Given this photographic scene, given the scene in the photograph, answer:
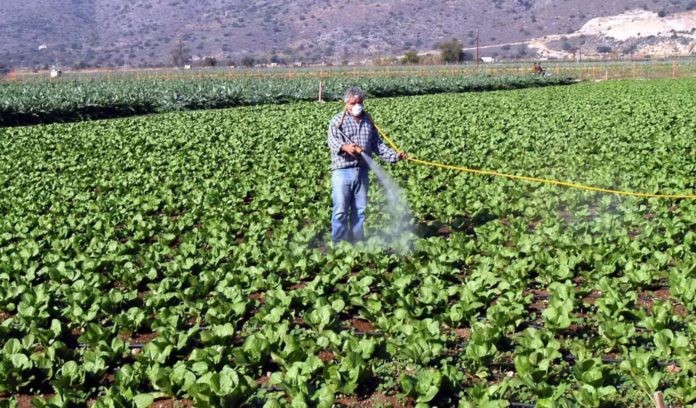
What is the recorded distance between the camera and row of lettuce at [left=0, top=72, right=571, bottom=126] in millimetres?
→ 31453

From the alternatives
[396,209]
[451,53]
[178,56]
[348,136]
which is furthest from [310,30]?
[348,136]

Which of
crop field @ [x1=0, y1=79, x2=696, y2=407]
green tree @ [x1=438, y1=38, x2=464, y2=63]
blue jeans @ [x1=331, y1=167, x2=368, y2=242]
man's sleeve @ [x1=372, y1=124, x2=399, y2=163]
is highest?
green tree @ [x1=438, y1=38, x2=464, y2=63]

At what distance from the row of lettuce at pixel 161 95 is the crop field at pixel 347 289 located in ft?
58.2

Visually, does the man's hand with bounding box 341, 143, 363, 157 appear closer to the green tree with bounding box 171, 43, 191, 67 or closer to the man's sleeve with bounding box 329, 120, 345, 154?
the man's sleeve with bounding box 329, 120, 345, 154

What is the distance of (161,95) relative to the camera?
37562mm

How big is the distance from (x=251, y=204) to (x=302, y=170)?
10.1ft

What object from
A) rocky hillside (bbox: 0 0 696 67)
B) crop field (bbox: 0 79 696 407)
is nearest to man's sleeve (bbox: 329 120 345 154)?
crop field (bbox: 0 79 696 407)

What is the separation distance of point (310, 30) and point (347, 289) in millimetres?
166543

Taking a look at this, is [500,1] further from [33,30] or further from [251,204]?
[251,204]

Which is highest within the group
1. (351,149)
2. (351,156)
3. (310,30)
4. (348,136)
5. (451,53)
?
(310,30)

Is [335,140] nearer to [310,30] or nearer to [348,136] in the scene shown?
[348,136]

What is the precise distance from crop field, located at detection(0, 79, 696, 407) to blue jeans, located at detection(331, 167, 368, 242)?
1.30 feet

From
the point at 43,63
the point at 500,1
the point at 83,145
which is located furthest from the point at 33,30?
the point at 83,145

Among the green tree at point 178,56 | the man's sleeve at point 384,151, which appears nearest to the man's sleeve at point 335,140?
the man's sleeve at point 384,151
